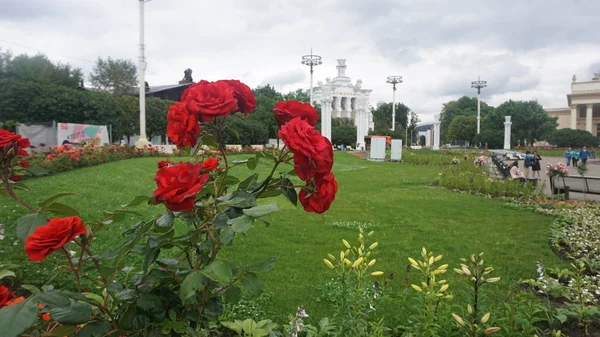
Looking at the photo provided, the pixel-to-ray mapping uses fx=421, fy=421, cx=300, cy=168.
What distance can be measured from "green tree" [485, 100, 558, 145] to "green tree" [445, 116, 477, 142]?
13080mm

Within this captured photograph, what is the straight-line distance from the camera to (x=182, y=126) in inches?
55.8

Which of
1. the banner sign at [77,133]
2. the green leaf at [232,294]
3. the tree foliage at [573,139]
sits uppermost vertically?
the tree foliage at [573,139]

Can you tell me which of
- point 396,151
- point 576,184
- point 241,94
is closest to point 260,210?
point 241,94

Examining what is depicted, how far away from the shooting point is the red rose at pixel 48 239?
1.05 meters

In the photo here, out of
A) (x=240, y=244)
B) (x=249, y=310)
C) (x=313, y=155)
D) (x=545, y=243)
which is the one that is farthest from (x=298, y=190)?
(x=545, y=243)

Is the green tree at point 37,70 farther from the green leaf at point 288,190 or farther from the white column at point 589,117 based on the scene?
the white column at point 589,117

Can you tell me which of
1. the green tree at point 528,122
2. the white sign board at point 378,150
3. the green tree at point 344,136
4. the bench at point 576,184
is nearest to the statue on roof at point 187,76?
the green tree at point 344,136

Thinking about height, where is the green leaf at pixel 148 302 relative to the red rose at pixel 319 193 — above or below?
below

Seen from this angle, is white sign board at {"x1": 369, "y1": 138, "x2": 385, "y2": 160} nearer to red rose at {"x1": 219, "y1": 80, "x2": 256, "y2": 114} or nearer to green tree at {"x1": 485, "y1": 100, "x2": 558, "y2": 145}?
red rose at {"x1": 219, "y1": 80, "x2": 256, "y2": 114}

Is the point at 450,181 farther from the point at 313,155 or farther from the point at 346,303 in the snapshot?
the point at 313,155

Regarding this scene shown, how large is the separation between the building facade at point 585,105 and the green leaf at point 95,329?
77354 mm

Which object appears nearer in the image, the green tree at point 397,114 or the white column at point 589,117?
the white column at point 589,117

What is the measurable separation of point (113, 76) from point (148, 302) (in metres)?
51.5

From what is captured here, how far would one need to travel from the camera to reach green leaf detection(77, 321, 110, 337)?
136cm
